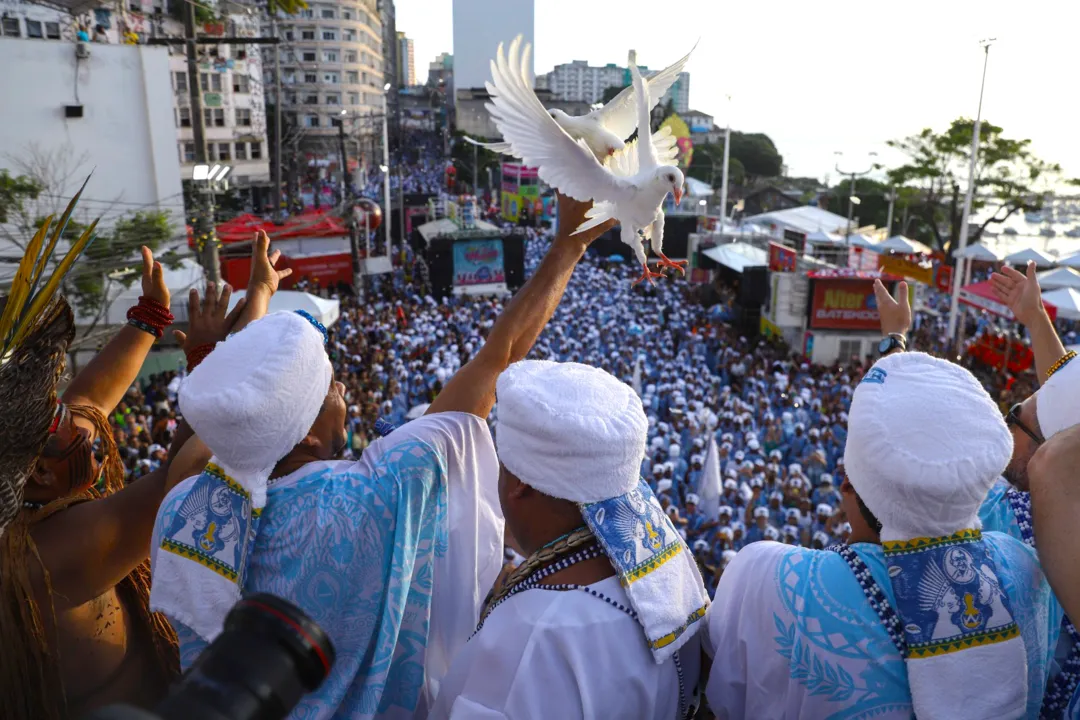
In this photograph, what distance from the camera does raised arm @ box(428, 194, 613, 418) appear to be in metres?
1.66

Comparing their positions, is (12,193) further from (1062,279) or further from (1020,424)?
(1062,279)

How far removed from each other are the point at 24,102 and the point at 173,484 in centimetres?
1512

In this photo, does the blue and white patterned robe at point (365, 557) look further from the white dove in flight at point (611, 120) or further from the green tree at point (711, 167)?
the green tree at point (711, 167)

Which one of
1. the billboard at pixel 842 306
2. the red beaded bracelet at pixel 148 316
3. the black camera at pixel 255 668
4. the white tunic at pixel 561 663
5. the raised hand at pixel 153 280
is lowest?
the billboard at pixel 842 306

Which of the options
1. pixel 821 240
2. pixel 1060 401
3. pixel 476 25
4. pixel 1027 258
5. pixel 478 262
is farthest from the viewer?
pixel 476 25

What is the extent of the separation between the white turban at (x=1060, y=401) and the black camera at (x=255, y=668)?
4.84 feet

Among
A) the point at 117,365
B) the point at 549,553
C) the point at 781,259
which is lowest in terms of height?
the point at 781,259

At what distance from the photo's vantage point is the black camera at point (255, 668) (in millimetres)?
655

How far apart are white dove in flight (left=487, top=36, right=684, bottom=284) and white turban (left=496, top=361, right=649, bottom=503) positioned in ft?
2.86

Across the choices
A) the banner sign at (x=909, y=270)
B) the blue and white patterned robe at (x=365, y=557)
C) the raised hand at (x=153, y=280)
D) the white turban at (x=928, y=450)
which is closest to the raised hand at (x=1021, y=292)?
the white turban at (x=928, y=450)

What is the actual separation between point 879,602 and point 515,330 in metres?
0.93

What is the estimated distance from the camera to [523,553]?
142 centimetres

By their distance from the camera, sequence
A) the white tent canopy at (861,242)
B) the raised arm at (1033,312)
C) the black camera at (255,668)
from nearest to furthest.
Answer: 1. the black camera at (255,668)
2. the raised arm at (1033,312)
3. the white tent canopy at (861,242)

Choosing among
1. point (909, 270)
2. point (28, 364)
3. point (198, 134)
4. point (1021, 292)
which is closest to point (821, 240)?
point (909, 270)
